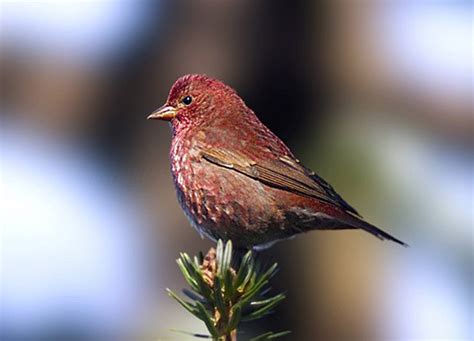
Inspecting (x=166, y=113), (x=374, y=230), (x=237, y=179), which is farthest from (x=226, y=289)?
(x=166, y=113)

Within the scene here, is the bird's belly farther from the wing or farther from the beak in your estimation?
the beak

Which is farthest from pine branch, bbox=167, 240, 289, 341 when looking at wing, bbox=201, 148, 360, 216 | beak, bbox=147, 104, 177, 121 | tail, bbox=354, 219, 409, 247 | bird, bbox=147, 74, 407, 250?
beak, bbox=147, 104, 177, 121

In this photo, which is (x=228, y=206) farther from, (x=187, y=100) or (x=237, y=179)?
(x=187, y=100)

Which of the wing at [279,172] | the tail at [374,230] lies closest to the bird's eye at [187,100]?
the wing at [279,172]

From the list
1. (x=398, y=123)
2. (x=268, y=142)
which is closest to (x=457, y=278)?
(x=398, y=123)

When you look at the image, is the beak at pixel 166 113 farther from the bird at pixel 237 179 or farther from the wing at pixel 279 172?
the wing at pixel 279 172

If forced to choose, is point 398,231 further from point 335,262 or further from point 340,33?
point 340,33
